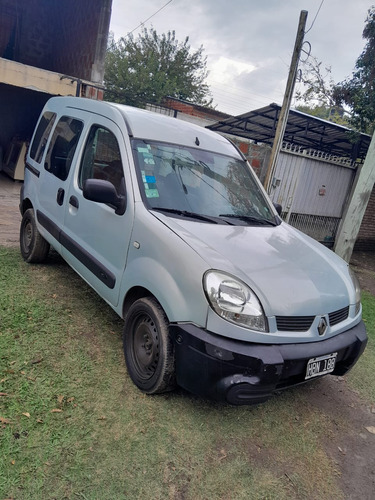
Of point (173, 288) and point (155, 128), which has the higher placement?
point (155, 128)

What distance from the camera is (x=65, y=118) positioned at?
3.99 metres

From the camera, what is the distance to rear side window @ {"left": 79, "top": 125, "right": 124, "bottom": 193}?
306 cm

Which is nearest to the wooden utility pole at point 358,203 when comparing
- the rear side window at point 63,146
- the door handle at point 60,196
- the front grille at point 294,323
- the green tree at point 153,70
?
the front grille at point 294,323

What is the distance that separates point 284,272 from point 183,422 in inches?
48.1

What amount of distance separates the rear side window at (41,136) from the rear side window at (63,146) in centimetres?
22

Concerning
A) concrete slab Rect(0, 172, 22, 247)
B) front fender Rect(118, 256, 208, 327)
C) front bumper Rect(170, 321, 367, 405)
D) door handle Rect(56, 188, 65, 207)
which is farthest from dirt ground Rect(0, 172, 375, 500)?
concrete slab Rect(0, 172, 22, 247)

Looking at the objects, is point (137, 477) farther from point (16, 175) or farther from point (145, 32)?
point (145, 32)

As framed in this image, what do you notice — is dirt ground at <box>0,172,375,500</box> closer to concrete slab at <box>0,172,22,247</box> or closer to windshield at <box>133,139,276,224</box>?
windshield at <box>133,139,276,224</box>

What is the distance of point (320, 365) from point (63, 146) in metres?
3.28

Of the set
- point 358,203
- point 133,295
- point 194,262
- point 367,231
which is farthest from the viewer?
point 367,231

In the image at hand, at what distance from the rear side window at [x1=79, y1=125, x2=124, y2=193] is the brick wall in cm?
876

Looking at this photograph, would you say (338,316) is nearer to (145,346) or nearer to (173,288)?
(173,288)

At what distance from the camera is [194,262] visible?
2.21m

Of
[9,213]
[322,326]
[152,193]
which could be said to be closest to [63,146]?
[152,193]
